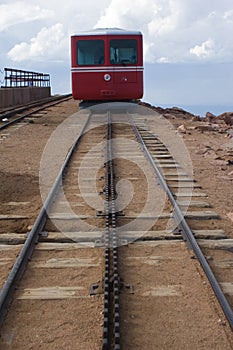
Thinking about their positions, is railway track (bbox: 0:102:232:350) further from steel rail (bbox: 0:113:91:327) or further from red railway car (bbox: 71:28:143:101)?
red railway car (bbox: 71:28:143:101)

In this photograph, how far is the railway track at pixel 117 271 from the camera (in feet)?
12.8

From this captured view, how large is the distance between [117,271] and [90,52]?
50.2ft

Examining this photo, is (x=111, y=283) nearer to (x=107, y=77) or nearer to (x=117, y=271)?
(x=117, y=271)

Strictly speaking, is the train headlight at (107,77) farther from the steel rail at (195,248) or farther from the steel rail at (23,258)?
the steel rail at (23,258)

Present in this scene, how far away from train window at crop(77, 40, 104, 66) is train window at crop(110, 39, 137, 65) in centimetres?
41

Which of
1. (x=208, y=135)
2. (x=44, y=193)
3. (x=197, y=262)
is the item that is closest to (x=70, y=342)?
(x=197, y=262)

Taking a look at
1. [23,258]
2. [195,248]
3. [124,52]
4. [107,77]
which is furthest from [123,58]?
[23,258]

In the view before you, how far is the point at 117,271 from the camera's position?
4891mm

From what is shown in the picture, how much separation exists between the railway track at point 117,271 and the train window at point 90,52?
11.0 m

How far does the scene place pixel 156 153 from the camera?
11.5m

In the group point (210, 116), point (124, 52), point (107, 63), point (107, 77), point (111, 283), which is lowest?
point (111, 283)

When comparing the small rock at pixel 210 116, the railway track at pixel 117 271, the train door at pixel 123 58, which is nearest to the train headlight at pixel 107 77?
the train door at pixel 123 58

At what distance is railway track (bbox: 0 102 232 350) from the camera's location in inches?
154

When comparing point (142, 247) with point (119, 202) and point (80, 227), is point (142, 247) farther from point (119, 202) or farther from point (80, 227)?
point (119, 202)
